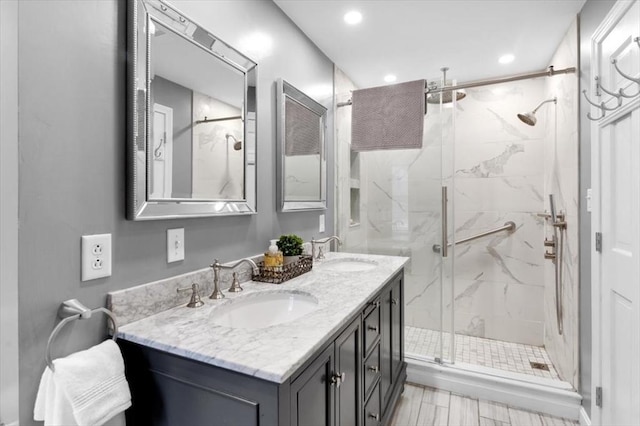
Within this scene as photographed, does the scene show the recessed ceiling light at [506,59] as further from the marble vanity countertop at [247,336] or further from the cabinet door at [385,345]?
the marble vanity countertop at [247,336]

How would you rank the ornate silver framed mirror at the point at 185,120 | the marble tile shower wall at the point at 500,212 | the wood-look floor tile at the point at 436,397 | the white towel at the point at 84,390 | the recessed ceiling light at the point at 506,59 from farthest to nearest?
1. the marble tile shower wall at the point at 500,212
2. the recessed ceiling light at the point at 506,59
3. the wood-look floor tile at the point at 436,397
4. the ornate silver framed mirror at the point at 185,120
5. the white towel at the point at 84,390

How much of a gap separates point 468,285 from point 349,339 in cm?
232

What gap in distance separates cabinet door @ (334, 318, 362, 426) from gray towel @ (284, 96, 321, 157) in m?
1.13

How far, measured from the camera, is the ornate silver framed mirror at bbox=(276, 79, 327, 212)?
6.24 feet

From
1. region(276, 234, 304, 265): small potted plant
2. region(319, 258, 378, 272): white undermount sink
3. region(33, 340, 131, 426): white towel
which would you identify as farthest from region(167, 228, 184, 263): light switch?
region(319, 258, 378, 272): white undermount sink

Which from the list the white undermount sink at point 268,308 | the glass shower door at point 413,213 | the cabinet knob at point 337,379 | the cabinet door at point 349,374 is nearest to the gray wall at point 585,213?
the glass shower door at point 413,213

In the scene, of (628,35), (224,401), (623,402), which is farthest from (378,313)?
(628,35)

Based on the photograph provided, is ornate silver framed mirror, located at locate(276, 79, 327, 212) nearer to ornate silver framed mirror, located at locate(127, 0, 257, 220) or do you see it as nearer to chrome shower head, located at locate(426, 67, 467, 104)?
ornate silver framed mirror, located at locate(127, 0, 257, 220)

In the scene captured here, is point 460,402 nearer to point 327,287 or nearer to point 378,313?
point 378,313

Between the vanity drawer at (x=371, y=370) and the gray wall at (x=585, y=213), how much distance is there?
1.16 metres

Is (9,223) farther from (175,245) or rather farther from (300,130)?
(300,130)

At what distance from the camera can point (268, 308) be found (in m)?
1.41

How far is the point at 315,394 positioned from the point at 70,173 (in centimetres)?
95

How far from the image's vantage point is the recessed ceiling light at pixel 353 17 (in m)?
1.97
